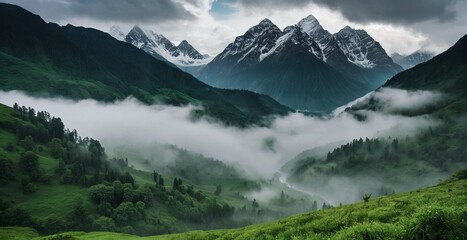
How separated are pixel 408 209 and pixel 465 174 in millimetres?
48721

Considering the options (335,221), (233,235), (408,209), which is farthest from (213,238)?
(408,209)

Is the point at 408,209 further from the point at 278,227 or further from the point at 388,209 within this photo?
the point at 278,227

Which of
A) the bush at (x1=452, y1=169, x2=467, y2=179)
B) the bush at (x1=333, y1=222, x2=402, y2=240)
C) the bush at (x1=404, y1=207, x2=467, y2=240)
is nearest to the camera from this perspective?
the bush at (x1=404, y1=207, x2=467, y2=240)

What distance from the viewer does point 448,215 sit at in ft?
65.1

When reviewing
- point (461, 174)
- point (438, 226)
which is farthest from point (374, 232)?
point (461, 174)

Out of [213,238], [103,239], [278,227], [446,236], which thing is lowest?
[103,239]

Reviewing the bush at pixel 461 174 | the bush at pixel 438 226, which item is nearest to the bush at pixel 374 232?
the bush at pixel 438 226

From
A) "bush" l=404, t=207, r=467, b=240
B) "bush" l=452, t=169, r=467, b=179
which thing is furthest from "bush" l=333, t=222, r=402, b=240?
"bush" l=452, t=169, r=467, b=179

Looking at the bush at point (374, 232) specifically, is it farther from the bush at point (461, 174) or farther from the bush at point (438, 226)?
the bush at point (461, 174)

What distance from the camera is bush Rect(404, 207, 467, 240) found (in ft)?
64.0

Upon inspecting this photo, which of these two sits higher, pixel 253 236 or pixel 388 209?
pixel 388 209

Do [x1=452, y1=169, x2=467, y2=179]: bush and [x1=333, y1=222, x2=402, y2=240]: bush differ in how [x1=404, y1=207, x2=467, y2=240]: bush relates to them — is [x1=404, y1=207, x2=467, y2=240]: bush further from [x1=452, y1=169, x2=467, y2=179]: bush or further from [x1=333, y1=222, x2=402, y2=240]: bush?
[x1=452, y1=169, x2=467, y2=179]: bush

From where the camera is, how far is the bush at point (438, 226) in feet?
64.0

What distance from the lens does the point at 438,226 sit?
64.7 ft
